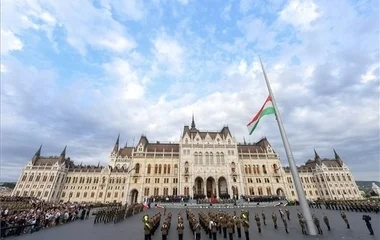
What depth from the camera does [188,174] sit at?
2238 inches

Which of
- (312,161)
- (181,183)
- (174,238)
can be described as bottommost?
(174,238)

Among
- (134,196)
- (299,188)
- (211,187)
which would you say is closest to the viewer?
(299,188)

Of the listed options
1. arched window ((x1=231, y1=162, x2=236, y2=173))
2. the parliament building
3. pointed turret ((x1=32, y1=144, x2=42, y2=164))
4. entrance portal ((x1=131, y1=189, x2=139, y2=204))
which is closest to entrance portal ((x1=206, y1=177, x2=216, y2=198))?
the parliament building

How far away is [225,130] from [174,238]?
5588cm

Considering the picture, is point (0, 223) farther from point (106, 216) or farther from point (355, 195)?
point (355, 195)

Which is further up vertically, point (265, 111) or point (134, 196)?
point (265, 111)

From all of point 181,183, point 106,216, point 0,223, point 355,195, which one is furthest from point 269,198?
point 355,195

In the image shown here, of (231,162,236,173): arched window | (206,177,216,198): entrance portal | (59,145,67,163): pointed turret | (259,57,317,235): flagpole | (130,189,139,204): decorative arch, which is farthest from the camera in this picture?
(59,145,67,163): pointed turret

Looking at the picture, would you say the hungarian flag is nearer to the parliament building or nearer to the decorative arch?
the parliament building

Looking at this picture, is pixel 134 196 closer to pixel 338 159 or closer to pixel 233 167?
pixel 233 167

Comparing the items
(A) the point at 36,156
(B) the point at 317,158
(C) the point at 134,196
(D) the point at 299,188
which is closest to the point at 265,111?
(D) the point at 299,188

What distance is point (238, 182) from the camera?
2234 inches

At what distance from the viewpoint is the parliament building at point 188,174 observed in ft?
189

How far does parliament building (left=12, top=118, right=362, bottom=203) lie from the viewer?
189ft
